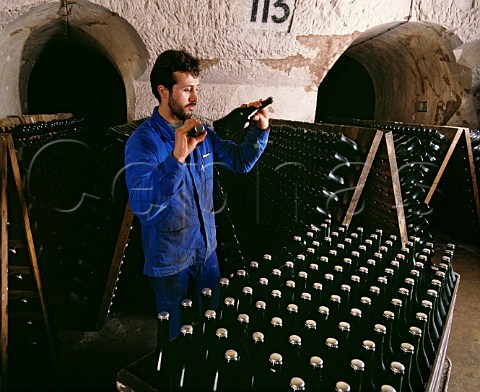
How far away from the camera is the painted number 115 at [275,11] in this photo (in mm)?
3750

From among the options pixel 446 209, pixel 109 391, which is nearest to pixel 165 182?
pixel 109 391

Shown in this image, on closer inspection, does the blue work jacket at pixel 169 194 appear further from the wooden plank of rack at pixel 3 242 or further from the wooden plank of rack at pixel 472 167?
the wooden plank of rack at pixel 472 167

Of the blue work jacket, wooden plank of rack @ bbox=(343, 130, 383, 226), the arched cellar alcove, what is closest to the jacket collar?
the blue work jacket

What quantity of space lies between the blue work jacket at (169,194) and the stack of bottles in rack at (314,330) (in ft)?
1.60

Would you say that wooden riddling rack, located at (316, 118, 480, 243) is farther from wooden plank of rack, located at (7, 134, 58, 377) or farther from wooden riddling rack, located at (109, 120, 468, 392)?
wooden plank of rack, located at (7, 134, 58, 377)

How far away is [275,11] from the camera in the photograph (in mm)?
3818

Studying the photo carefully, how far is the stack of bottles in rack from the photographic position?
887 millimetres

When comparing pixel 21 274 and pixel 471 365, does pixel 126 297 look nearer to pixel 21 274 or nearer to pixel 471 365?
pixel 21 274

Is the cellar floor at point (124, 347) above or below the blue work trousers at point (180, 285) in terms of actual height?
below

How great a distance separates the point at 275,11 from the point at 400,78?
129 inches

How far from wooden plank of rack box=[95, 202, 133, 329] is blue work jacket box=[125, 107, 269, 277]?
0.63 metres

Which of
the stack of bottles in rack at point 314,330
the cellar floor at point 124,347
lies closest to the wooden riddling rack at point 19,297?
the cellar floor at point 124,347

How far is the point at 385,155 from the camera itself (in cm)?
246

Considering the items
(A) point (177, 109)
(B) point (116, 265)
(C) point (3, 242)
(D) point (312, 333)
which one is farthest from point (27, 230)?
(D) point (312, 333)
